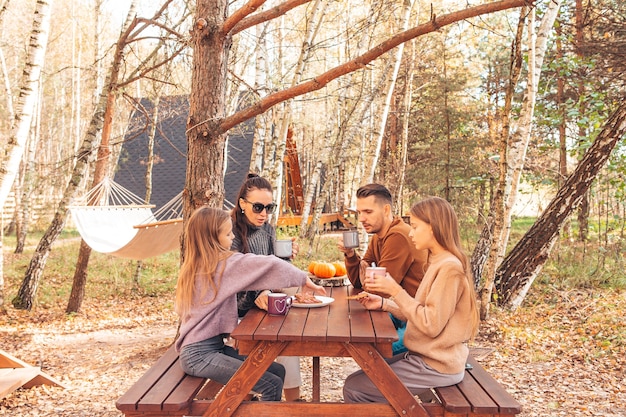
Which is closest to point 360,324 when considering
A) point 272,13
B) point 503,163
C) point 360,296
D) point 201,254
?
point 360,296

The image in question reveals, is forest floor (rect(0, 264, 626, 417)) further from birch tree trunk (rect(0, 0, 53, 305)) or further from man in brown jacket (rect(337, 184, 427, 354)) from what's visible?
birch tree trunk (rect(0, 0, 53, 305))

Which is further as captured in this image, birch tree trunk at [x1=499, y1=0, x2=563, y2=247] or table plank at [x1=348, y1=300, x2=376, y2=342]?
birch tree trunk at [x1=499, y1=0, x2=563, y2=247]

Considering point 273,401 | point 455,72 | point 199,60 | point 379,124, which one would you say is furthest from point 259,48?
point 455,72

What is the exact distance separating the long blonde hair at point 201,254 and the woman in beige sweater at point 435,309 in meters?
0.68

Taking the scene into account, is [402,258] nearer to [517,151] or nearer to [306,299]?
[306,299]

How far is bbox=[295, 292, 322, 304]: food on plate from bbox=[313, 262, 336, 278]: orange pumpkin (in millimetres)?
507

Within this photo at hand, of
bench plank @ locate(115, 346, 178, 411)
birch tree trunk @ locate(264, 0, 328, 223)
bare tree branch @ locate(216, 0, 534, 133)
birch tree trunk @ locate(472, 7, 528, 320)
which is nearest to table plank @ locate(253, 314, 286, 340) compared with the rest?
bench plank @ locate(115, 346, 178, 411)

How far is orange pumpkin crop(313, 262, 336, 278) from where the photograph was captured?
348 cm

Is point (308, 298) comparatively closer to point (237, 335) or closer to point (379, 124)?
point (237, 335)

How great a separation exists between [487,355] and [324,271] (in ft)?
5.76

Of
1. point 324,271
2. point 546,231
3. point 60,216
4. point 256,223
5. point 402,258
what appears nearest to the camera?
point 402,258

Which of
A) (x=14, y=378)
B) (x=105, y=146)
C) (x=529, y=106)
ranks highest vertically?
(x=529, y=106)

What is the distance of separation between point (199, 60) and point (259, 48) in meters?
3.44

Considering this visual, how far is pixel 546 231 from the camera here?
21.4 feet
